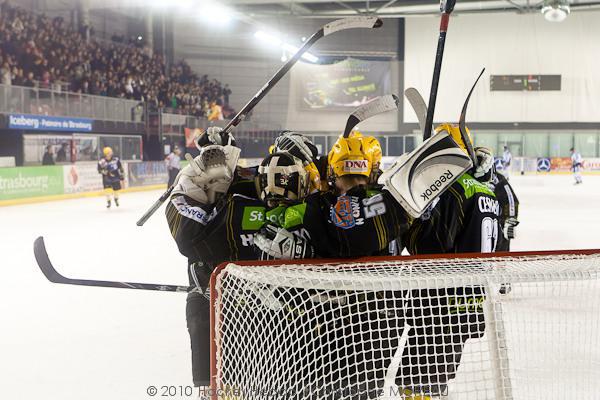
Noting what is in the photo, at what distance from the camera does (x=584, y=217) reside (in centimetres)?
842

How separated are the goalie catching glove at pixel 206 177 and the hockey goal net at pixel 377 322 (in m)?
0.45

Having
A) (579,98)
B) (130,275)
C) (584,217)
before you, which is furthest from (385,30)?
(130,275)

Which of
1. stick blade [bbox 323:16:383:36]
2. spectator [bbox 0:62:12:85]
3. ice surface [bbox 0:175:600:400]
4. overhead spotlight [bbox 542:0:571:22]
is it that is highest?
overhead spotlight [bbox 542:0:571:22]

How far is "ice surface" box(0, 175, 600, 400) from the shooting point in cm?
267

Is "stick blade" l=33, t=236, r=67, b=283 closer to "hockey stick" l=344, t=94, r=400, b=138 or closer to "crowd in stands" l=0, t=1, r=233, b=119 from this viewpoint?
"hockey stick" l=344, t=94, r=400, b=138

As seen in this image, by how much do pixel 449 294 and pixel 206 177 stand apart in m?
0.79

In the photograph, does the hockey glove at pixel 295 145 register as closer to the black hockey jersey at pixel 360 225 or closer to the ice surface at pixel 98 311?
the black hockey jersey at pixel 360 225

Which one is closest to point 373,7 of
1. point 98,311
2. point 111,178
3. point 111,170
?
point 111,170

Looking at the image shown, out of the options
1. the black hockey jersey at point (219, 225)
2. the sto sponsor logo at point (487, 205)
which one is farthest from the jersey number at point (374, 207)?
the sto sponsor logo at point (487, 205)

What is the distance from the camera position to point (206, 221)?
1.72 metres

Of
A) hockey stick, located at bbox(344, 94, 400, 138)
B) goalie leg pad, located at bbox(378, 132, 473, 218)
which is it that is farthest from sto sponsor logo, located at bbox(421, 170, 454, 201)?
hockey stick, located at bbox(344, 94, 400, 138)

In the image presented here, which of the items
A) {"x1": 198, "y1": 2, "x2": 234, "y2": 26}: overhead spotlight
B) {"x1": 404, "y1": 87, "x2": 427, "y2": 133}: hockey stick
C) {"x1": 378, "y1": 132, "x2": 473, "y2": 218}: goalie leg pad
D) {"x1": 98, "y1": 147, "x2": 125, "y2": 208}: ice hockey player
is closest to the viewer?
{"x1": 378, "y1": 132, "x2": 473, "y2": 218}: goalie leg pad

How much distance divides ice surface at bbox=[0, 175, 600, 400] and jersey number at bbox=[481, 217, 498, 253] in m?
1.46

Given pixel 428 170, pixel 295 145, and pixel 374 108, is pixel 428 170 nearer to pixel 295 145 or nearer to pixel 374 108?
pixel 374 108
